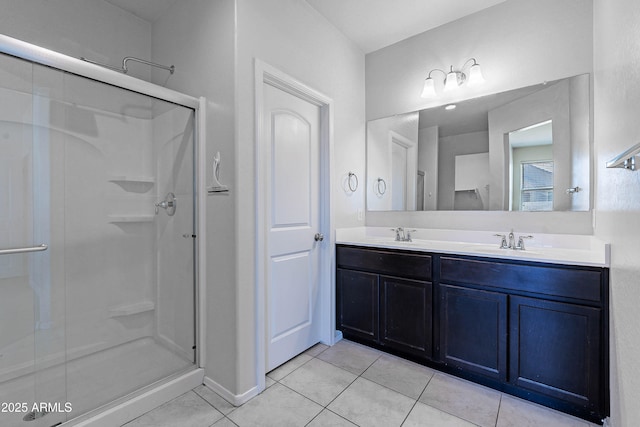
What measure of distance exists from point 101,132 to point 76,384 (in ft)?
4.94

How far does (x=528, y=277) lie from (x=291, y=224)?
5.13ft

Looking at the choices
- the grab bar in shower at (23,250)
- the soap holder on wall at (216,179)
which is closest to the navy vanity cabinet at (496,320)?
the soap holder on wall at (216,179)

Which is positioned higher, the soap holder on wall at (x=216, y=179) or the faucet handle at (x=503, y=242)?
the soap holder on wall at (x=216, y=179)

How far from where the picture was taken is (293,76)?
213cm

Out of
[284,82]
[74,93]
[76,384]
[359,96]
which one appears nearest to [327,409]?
[76,384]

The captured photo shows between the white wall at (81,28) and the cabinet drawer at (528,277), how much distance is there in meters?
2.93

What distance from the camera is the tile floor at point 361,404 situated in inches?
62.1

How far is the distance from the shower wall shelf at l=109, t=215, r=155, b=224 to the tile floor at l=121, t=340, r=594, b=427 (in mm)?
1172

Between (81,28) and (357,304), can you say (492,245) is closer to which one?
(357,304)

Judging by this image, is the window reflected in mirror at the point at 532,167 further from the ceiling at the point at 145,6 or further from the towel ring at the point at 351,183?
the ceiling at the point at 145,6

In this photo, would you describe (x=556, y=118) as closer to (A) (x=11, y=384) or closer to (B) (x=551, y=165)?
(B) (x=551, y=165)

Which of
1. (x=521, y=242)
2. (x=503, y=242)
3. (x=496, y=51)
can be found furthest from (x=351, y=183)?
(x=496, y=51)

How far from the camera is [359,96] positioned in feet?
9.59

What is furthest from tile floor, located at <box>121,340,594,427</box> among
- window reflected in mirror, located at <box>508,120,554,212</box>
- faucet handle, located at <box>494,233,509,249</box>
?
window reflected in mirror, located at <box>508,120,554,212</box>
